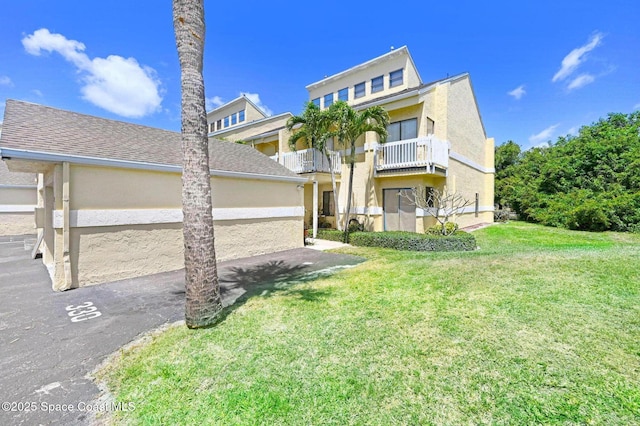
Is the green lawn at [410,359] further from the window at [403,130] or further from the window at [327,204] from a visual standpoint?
the window at [327,204]

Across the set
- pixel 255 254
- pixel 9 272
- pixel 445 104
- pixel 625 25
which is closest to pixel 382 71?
pixel 445 104

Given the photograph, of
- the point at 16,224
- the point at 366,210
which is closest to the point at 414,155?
the point at 366,210

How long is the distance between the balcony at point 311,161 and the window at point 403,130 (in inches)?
128

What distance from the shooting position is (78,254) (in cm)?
716

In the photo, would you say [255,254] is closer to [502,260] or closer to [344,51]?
[502,260]

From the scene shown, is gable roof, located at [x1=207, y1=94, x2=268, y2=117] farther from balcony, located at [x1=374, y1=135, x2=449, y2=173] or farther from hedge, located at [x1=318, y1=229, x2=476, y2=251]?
hedge, located at [x1=318, y1=229, x2=476, y2=251]

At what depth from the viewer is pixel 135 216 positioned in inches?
318

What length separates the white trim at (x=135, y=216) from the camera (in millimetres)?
7066

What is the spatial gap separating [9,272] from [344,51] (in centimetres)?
2396

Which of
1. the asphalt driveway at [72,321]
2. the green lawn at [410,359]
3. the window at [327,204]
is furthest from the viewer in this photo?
the window at [327,204]

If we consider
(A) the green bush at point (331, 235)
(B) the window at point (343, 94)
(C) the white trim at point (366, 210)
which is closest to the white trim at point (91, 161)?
(A) the green bush at point (331, 235)

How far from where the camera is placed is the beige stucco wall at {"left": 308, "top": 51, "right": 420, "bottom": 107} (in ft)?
64.5

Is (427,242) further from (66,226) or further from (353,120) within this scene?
(66,226)

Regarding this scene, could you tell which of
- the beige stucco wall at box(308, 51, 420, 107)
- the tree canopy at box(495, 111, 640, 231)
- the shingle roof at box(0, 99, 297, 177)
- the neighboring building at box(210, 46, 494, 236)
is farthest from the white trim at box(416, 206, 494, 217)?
the beige stucco wall at box(308, 51, 420, 107)
